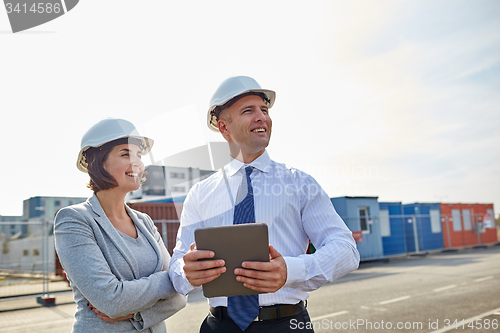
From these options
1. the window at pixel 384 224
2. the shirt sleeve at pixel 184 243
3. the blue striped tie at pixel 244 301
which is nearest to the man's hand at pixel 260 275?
the blue striped tie at pixel 244 301

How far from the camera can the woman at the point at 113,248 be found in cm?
211

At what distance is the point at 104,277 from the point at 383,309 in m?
6.84

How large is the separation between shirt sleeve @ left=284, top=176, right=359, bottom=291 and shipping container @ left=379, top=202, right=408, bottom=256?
67.6ft

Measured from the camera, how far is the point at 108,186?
2496 millimetres

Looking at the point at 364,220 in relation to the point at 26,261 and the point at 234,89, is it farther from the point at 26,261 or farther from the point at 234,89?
the point at 234,89

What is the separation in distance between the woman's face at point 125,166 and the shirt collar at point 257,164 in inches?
25.1

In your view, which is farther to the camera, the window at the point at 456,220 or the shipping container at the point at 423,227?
the window at the point at 456,220

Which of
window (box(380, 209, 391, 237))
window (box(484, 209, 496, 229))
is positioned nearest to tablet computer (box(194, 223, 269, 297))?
window (box(380, 209, 391, 237))

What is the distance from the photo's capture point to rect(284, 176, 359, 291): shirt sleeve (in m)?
1.90

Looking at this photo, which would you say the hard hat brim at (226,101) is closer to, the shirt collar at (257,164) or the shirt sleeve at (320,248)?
the shirt collar at (257,164)

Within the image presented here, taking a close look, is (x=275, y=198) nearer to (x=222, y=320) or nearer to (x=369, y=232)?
(x=222, y=320)

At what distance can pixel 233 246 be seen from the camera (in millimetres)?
1675

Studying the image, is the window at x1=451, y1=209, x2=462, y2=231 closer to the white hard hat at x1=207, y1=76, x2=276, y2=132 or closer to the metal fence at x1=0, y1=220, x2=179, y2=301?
the metal fence at x1=0, y1=220, x2=179, y2=301

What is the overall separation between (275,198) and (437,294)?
28.0ft
